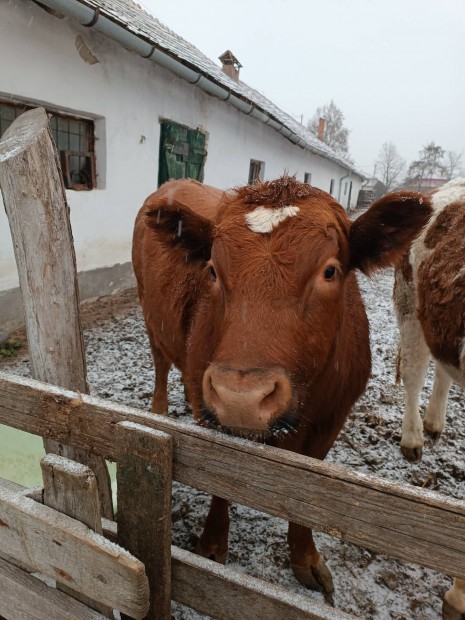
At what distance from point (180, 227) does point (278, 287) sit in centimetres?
78

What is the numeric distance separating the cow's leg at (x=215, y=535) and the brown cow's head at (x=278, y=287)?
0.72 meters

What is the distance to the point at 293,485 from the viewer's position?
3.96 feet

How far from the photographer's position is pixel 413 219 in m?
1.89

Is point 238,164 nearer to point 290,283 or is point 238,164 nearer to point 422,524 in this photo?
point 290,283

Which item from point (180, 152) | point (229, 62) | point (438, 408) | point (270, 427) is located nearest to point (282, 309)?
point (270, 427)

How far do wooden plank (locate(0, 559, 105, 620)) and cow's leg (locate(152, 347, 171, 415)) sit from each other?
Result: 229cm

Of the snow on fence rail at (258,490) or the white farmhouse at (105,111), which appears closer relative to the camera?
the snow on fence rail at (258,490)

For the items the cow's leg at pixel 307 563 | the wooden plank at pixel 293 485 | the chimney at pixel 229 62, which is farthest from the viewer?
the chimney at pixel 229 62

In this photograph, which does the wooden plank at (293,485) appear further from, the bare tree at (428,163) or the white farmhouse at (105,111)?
the bare tree at (428,163)

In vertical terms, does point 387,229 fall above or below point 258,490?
above

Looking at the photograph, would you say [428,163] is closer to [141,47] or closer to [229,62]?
[229,62]

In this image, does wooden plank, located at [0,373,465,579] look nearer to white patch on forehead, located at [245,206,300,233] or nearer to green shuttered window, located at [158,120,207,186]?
white patch on forehead, located at [245,206,300,233]

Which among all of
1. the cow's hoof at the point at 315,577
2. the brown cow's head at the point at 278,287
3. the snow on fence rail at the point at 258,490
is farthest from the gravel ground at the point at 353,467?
the snow on fence rail at the point at 258,490

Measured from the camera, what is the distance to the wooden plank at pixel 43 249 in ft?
5.75
